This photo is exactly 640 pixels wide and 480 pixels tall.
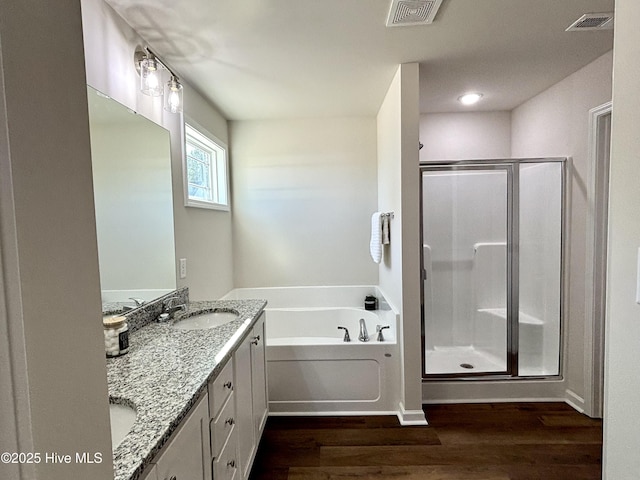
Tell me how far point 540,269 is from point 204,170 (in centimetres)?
302

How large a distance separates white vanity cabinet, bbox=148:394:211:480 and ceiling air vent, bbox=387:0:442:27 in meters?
1.88

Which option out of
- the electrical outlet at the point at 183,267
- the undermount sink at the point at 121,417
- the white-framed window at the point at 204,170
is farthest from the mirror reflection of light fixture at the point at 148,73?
the undermount sink at the point at 121,417

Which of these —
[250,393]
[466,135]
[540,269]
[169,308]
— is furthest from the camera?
[466,135]

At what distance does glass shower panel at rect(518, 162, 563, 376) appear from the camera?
2.55 meters

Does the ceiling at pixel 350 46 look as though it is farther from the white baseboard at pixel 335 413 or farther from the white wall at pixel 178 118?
the white baseboard at pixel 335 413

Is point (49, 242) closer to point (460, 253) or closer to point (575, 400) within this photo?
point (460, 253)

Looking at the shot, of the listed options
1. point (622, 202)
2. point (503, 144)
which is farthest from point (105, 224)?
point (503, 144)

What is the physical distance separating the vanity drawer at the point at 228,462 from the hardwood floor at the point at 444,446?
1.83 feet

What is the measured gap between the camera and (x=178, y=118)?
2.18 metres

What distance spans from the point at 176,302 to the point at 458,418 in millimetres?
2124

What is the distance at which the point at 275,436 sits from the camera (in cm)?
216

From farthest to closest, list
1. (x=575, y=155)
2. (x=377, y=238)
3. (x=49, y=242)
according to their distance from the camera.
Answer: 1. (x=377, y=238)
2. (x=575, y=155)
3. (x=49, y=242)

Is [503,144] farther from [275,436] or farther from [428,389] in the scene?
[275,436]

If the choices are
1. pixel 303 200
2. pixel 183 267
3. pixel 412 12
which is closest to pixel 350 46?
pixel 412 12
